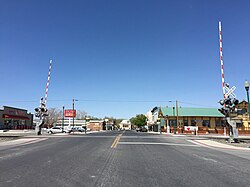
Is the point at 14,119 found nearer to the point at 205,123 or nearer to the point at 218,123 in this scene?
the point at 205,123

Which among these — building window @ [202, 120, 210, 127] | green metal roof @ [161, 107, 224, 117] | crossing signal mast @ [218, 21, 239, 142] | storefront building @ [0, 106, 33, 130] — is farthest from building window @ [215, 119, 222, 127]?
storefront building @ [0, 106, 33, 130]

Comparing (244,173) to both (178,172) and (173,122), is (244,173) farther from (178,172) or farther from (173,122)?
(173,122)

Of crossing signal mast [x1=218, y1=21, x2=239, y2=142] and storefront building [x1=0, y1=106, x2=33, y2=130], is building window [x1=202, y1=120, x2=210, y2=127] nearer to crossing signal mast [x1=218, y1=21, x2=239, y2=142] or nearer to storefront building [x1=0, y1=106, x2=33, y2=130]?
crossing signal mast [x1=218, y1=21, x2=239, y2=142]

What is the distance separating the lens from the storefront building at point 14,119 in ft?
200

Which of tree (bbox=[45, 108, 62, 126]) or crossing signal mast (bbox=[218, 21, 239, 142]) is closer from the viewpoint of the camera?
crossing signal mast (bbox=[218, 21, 239, 142])

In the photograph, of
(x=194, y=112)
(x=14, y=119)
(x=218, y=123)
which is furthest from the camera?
(x=14, y=119)

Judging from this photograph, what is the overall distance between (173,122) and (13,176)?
186 ft

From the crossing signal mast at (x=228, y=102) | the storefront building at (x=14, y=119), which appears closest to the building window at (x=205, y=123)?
the crossing signal mast at (x=228, y=102)

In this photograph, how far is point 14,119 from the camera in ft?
224

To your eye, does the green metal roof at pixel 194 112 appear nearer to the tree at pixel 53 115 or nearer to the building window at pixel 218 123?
the building window at pixel 218 123

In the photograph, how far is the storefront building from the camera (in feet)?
200

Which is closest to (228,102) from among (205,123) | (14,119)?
(205,123)

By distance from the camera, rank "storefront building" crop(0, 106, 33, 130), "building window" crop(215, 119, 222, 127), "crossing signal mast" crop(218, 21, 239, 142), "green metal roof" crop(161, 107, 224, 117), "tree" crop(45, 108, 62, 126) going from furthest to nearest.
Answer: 1. "tree" crop(45, 108, 62, 126)
2. "storefront building" crop(0, 106, 33, 130)
3. "green metal roof" crop(161, 107, 224, 117)
4. "building window" crop(215, 119, 222, 127)
5. "crossing signal mast" crop(218, 21, 239, 142)

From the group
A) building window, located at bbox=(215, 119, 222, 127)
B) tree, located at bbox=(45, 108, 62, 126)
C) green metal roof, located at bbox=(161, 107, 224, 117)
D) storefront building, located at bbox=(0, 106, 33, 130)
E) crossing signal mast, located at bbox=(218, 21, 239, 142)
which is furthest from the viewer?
tree, located at bbox=(45, 108, 62, 126)
